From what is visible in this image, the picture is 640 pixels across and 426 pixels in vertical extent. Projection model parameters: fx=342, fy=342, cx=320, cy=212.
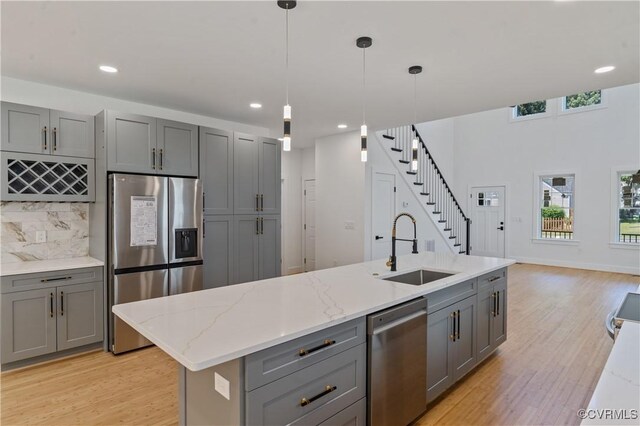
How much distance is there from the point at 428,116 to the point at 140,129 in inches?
144

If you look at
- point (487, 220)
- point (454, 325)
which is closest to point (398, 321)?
point (454, 325)

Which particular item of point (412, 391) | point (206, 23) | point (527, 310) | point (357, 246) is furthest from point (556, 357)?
point (206, 23)

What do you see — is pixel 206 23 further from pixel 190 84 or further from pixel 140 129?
pixel 140 129

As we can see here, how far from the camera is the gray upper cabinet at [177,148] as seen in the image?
373 centimetres

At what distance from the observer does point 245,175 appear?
14.7ft

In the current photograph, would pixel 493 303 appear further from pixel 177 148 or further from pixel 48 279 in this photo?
pixel 48 279

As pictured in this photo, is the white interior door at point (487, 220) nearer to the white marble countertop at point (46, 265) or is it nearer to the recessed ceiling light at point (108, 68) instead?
the white marble countertop at point (46, 265)

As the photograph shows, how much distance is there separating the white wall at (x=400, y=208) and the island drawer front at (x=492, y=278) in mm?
2623

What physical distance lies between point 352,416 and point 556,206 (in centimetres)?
845

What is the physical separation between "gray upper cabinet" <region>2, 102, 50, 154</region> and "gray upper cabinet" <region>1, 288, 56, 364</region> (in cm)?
131

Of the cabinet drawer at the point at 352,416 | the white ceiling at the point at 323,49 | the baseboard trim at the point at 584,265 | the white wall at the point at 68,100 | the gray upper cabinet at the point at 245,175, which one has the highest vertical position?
the white ceiling at the point at 323,49

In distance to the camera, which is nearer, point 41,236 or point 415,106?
point 41,236

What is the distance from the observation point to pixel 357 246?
19.0 feet

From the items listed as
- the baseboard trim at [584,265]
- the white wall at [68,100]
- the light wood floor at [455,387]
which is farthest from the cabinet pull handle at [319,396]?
the baseboard trim at [584,265]
